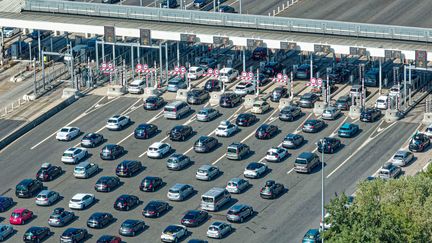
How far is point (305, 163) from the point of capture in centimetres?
18700

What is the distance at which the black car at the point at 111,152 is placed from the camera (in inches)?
7638

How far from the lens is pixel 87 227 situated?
177m

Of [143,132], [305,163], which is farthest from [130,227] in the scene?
[143,132]

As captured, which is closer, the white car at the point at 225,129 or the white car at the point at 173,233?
the white car at the point at 173,233

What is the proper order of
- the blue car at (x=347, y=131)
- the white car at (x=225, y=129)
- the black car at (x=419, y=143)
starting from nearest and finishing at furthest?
the black car at (x=419, y=143), the blue car at (x=347, y=131), the white car at (x=225, y=129)

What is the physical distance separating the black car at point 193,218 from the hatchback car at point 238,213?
8.24 ft

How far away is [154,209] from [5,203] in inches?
639

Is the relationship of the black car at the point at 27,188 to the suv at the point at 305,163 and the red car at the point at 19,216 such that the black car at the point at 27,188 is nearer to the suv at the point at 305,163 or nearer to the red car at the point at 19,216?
the red car at the point at 19,216

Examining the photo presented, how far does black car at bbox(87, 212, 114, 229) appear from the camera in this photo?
176250mm

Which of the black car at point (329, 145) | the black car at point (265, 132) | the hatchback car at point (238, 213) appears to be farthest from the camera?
the black car at point (265, 132)

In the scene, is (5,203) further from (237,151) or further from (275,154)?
(275,154)

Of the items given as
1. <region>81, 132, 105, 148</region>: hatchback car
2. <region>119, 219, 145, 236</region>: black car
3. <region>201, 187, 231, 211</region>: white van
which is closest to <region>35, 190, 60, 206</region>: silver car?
<region>119, 219, 145, 236</region>: black car

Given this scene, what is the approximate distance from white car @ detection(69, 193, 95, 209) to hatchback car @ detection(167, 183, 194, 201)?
8138mm

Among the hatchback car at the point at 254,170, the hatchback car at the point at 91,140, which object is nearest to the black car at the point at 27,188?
the hatchback car at the point at 91,140
